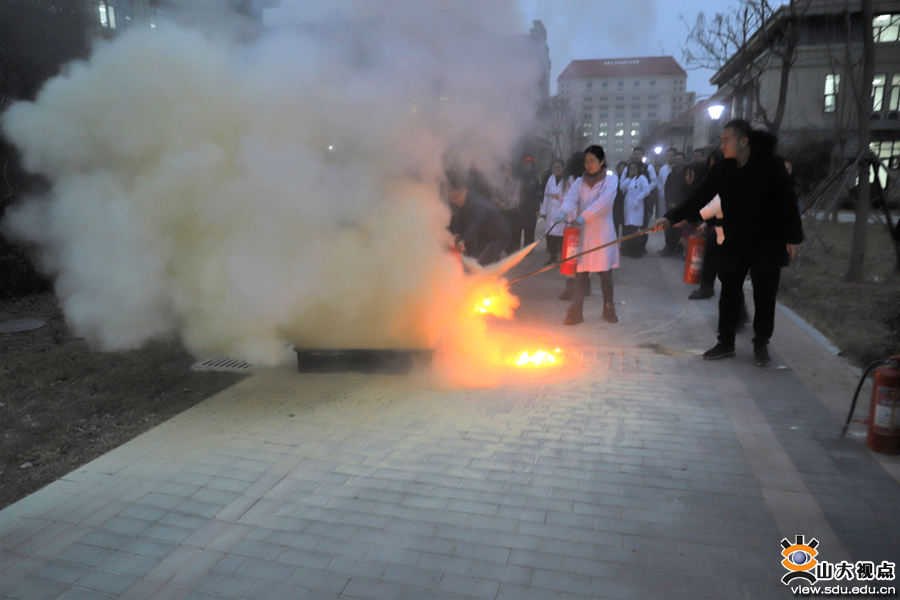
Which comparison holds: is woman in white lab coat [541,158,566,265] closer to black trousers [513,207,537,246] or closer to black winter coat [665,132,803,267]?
black trousers [513,207,537,246]

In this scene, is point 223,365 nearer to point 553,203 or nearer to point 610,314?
point 610,314

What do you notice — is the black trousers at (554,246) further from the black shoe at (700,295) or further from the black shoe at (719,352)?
the black shoe at (719,352)

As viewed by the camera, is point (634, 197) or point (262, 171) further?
point (634, 197)

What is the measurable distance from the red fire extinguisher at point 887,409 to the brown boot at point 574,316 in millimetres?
3584

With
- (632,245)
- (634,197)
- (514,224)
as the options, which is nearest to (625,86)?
(634,197)

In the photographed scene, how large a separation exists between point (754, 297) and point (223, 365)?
513cm

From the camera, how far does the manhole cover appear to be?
6997 mm

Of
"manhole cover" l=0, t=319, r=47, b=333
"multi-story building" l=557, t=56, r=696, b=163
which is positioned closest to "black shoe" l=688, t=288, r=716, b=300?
"multi-story building" l=557, t=56, r=696, b=163

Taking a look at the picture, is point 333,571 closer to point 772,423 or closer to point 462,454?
point 462,454

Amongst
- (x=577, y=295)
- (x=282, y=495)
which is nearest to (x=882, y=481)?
(x=282, y=495)

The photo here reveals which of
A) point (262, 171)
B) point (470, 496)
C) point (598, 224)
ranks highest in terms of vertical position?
point (262, 171)

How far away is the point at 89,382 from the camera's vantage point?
17.5ft

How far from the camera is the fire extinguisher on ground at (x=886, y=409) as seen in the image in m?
3.66

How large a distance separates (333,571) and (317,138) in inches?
137
